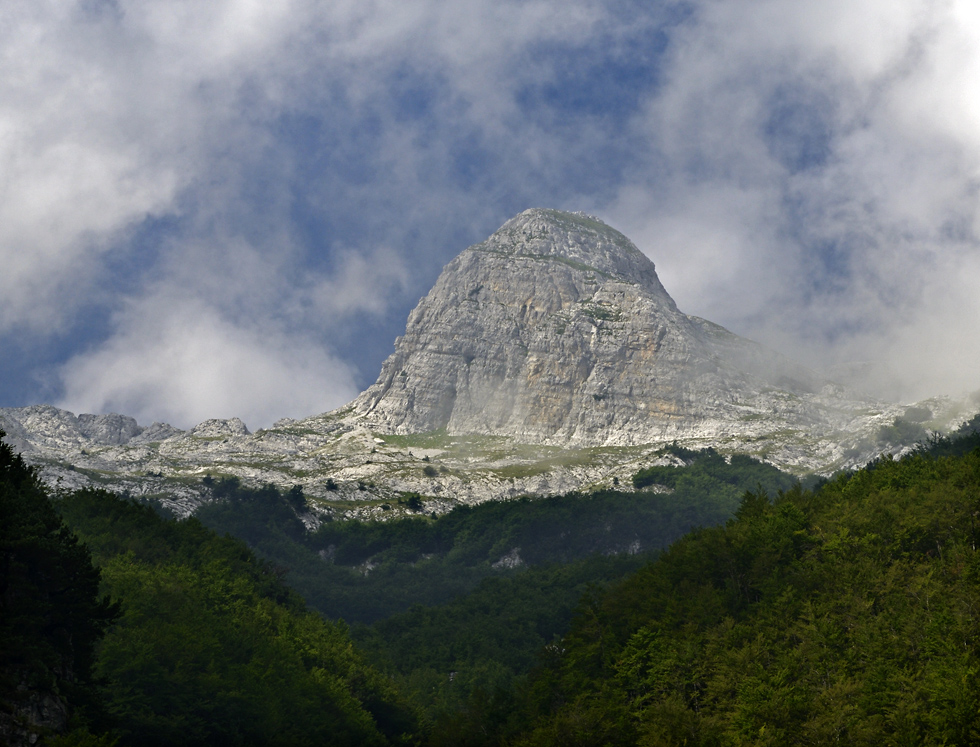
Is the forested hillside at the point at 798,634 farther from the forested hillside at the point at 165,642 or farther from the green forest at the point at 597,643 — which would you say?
the forested hillside at the point at 165,642

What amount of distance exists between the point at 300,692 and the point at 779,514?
191 feet

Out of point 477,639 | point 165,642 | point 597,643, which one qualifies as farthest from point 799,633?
point 477,639

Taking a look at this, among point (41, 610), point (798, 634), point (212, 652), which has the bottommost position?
point (212, 652)

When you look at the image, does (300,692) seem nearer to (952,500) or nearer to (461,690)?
(461,690)

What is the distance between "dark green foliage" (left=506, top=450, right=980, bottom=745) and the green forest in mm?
243

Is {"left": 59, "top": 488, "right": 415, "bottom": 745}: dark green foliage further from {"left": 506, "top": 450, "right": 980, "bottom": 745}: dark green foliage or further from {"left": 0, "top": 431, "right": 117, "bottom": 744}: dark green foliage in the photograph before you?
{"left": 506, "top": 450, "right": 980, "bottom": 745}: dark green foliage

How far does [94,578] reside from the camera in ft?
269

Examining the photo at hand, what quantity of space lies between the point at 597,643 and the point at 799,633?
25948mm

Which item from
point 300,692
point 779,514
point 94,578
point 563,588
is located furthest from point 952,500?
point 563,588

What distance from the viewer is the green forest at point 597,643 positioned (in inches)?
2990

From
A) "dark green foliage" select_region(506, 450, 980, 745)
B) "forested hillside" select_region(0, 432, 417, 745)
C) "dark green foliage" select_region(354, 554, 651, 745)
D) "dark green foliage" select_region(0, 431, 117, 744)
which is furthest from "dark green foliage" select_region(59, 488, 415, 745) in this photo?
"dark green foliage" select_region(506, 450, 980, 745)

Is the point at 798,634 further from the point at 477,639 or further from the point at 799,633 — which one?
the point at 477,639

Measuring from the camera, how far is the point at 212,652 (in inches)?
3999

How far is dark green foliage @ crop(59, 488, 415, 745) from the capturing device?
90125 millimetres
